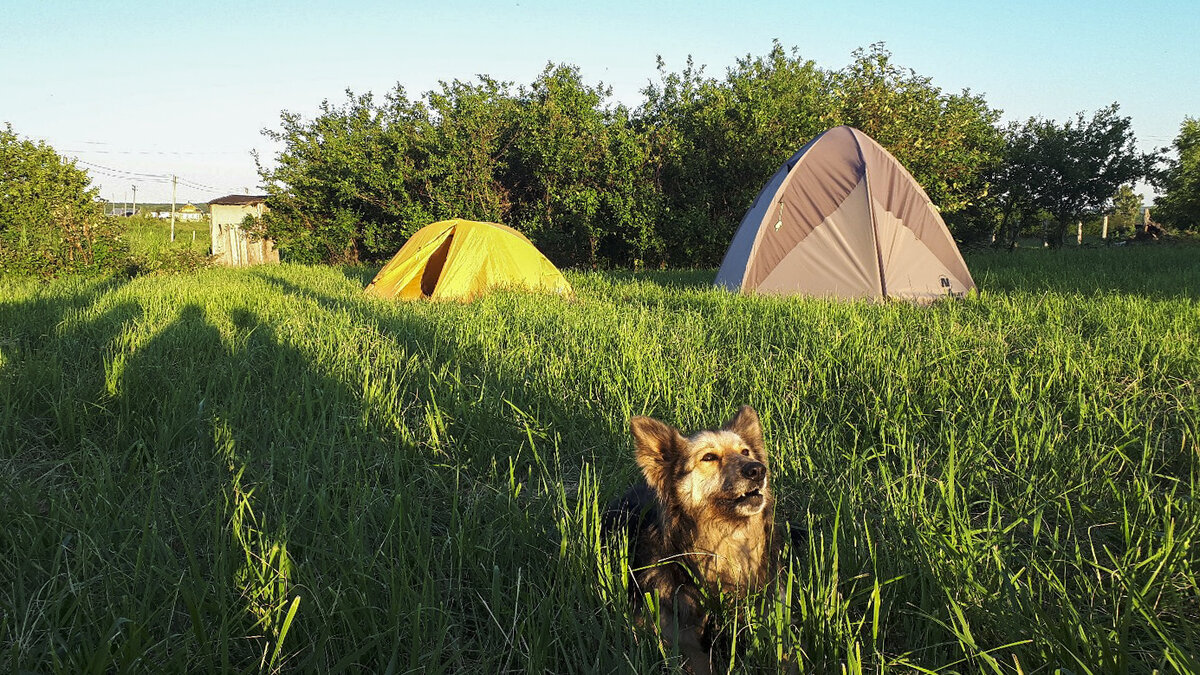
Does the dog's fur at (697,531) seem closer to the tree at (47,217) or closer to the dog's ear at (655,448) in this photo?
the dog's ear at (655,448)

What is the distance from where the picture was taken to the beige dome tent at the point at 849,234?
Answer: 25.5ft

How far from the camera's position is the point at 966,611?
1616 millimetres

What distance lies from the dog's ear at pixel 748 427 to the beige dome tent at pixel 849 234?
6005 mm

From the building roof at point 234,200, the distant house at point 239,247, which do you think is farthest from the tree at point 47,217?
the building roof at point 234,200

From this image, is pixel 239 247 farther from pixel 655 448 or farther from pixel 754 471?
pixel 754 471

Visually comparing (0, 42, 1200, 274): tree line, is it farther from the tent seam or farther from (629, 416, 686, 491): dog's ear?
(629, 416, 686, 491): dog's ear

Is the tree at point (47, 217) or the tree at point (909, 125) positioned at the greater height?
the tree at point (909, 125)

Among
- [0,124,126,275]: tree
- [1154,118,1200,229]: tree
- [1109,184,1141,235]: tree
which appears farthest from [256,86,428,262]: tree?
[1109,184,1141,235]: tree

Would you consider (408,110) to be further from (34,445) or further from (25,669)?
(25,669)

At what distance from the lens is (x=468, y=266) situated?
8.78 metres

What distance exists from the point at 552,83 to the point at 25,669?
15831 millimetres

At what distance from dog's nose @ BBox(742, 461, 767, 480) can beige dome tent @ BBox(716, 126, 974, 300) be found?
6.32 meters

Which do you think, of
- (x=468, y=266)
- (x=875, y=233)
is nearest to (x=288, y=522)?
(x=468, y=266)

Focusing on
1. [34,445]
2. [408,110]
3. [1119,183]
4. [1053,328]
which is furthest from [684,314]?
[1119,183]
